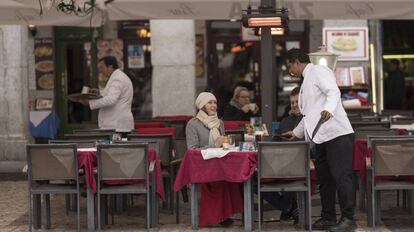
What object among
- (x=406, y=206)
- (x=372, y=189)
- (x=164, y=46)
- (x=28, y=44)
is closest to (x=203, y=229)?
(x=372, y=189)

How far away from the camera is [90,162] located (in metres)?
8.84

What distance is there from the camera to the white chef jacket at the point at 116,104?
11312mm

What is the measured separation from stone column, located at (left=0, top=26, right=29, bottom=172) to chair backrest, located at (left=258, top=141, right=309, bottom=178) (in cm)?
824

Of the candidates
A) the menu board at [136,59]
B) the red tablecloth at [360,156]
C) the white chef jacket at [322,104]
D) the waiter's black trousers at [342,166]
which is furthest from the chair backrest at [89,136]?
the menu board at [136,59]

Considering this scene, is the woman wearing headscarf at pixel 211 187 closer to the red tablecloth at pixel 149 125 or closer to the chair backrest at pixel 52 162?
the chair backrest at pixel 52 162

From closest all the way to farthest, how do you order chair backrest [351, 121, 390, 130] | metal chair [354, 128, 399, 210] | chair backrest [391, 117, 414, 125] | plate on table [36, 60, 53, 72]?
1. metal chair [354, 128, 399, 210]
2. chair backrest [351, 121, 390, 130]
3. chair backrest [391, 117, 414, 125]
4. plate on table [36, 60, 53, 72]

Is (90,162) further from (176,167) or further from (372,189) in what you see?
(372,189)

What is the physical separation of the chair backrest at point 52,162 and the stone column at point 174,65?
665 centimetres

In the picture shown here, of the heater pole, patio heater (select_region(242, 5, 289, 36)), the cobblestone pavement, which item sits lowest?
the cobblestone pavement

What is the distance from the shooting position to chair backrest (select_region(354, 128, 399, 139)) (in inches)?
392

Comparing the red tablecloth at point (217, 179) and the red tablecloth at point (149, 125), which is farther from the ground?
the red tablecloth at point (149, 125)

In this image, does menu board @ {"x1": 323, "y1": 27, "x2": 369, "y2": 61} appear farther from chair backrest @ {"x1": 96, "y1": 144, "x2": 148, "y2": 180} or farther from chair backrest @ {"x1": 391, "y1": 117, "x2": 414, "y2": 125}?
chair backrest @ {"x1": 96, "y1": 144, "x2": 148, "y2": 180}

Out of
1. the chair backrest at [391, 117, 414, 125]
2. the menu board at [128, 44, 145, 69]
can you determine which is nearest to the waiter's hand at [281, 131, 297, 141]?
the chair backrest at [391, 117, 414, 125]

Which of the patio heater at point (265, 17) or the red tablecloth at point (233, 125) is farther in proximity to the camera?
the red tablecloth at point (233, 125)
